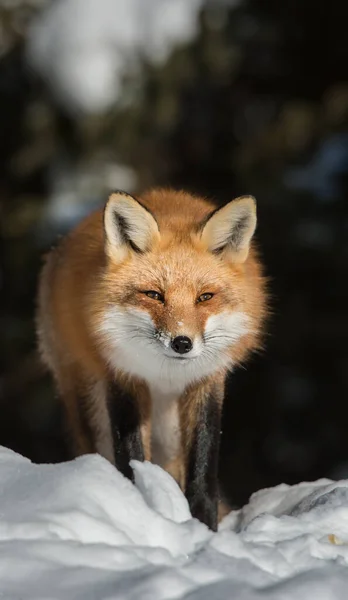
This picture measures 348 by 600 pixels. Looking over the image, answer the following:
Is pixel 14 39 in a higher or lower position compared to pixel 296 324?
higher

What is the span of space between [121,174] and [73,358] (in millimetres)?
4667

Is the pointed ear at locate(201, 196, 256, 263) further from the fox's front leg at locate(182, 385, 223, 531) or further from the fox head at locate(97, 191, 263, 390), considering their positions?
the fox's front leg at locate(182, 385, 223, 531)

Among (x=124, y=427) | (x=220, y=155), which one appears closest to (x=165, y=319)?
(x=124, y=427)

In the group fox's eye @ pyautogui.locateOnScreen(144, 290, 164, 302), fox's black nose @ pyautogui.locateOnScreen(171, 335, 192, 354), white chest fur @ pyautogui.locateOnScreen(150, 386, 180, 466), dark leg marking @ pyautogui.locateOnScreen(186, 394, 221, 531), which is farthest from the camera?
white chest fur @ pyautogui.locateOnScreen(150, 386, 180, 466)

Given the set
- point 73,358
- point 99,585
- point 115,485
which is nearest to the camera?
point 99,585

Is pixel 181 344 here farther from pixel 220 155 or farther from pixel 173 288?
pixel 220 155

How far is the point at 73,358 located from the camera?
3.84 meters

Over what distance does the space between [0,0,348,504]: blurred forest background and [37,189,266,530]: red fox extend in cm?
394

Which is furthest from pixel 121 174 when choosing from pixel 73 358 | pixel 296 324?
pixel 73 358

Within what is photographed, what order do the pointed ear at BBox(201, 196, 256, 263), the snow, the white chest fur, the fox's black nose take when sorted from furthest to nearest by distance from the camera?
the snow < the white chest fur < the pointed ear at BBox(201, 196, 256, 263) < the fox's black nose

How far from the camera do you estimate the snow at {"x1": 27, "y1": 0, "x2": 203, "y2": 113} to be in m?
8.09

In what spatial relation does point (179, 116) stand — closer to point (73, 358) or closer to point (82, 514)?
Result: point (73, 358)

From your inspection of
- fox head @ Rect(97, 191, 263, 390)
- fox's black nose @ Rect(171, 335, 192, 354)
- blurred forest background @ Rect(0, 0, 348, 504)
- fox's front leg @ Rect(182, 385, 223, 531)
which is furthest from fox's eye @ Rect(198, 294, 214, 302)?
blurred forest background @ Rect(0, 0, 348, 504)

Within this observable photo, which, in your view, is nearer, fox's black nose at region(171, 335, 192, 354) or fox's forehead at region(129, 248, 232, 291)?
fox's black nose at region(171, 335, 192, 354)
